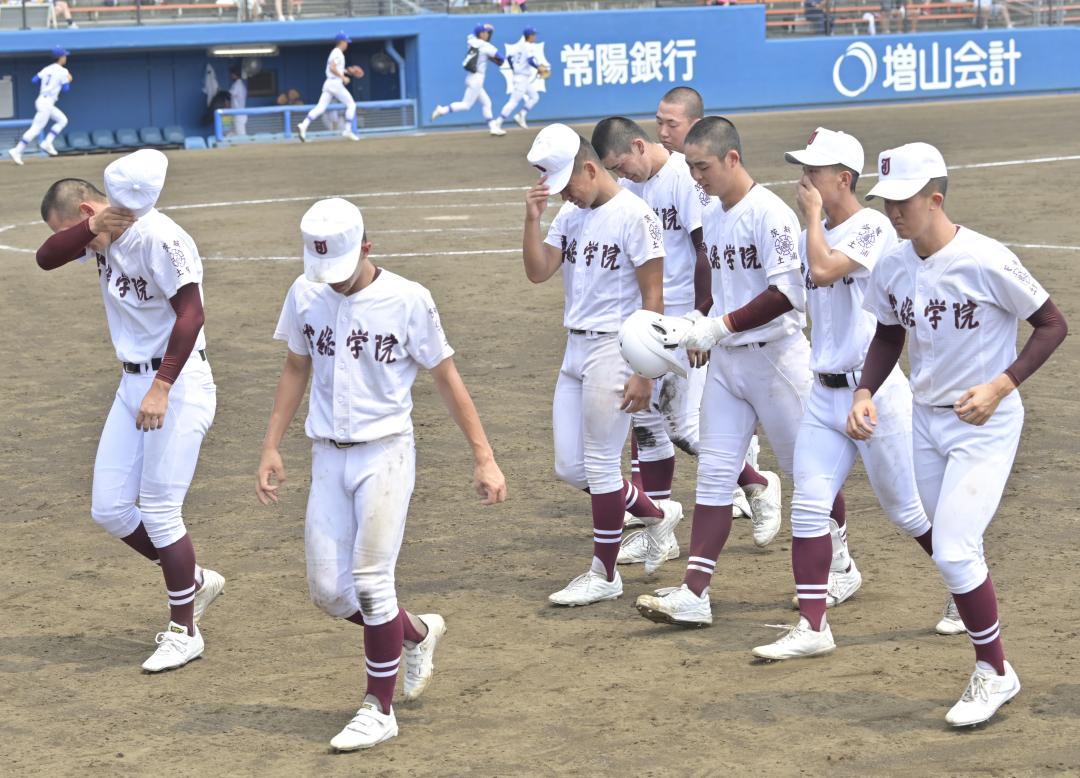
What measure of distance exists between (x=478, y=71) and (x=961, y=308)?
28177 millimetres

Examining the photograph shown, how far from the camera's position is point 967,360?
603 centimetres

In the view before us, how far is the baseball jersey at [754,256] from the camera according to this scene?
7074 mm

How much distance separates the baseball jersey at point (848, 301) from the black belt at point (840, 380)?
0.07 feet

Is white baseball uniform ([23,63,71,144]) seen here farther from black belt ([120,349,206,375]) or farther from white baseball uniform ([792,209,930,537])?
white baseball uniform ([792,209,930,537])

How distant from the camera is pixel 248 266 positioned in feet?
59.5

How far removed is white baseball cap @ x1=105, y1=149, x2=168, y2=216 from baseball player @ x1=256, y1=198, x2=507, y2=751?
3.57ft

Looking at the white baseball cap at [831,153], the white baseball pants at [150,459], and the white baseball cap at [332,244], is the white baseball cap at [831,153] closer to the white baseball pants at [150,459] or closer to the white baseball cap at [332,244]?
the white baseball cap at [332,244]

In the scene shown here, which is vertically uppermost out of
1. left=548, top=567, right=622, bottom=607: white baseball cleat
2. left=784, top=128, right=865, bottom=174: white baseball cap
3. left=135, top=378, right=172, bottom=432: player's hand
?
left=784, top=128, right=865, bottom=174: white baseball cap

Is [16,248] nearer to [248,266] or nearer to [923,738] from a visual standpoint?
[248,266]

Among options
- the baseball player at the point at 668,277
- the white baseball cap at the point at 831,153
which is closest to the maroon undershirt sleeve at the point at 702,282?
the baseball player at the point at 668,277

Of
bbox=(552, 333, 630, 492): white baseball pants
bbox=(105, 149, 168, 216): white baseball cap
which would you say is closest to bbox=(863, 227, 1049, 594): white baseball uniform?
→ bbox=(552, 333, 630, 492): white baseball pants

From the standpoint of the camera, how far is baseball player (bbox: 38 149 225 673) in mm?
6938

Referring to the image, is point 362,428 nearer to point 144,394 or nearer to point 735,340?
point 144,394

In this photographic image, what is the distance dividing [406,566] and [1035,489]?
3.88 meters
